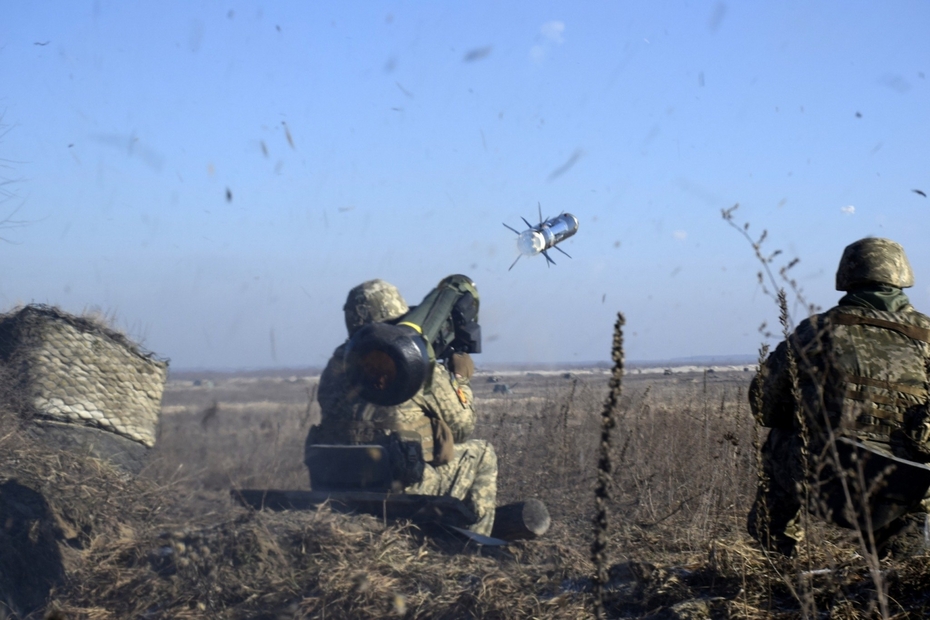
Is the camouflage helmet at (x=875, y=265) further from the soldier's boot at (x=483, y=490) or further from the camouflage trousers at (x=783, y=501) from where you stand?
the soldier's boot at (x=483, y=490)

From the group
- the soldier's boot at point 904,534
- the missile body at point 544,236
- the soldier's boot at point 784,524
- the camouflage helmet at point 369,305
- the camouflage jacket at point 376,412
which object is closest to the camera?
the soldier's boot at point 904,534

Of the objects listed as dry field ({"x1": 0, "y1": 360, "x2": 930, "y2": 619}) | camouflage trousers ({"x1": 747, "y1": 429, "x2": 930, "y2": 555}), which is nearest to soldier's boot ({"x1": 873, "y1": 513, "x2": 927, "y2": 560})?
camouflage trousers ({"x1": 747, "y1": 429, "x2": 930, "y2": 555})

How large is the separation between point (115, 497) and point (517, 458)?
5078mm

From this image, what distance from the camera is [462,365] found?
8680 mm

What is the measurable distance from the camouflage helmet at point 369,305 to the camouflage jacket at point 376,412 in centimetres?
59

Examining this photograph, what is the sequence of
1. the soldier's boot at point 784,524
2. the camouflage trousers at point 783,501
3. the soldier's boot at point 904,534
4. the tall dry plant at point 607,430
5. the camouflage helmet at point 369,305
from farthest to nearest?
the camouflage helmet at point 369,305, the soldier's boot at point 784,524, the camouflage trousers at point 783,501, the soldier's boot at point 904,534, the tall dry plant at point 607,430

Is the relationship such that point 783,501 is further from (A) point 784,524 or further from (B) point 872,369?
(B) point 872,369

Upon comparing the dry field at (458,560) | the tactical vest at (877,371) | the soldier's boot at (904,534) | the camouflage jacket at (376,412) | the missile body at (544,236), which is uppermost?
the missile body at (544,236)

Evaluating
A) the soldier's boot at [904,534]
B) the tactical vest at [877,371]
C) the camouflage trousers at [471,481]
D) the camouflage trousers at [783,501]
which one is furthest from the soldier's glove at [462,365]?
the soldier's boot at [904,534]

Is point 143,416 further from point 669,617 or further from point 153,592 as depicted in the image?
point 669,617

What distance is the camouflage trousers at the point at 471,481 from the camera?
7715mm

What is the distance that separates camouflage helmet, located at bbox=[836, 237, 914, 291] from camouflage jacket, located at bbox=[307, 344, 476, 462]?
3.92 metres

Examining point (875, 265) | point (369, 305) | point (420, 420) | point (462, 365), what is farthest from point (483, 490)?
point (875, 265)

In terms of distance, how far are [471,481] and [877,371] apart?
4435 mm
